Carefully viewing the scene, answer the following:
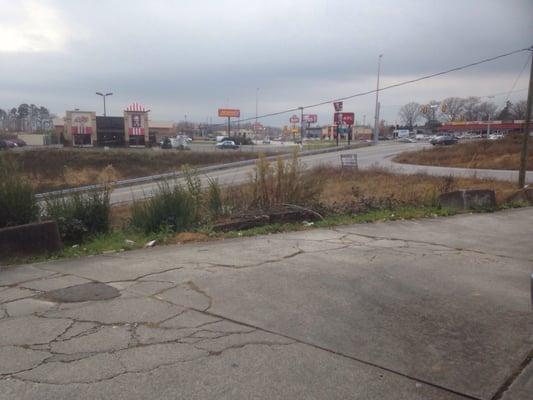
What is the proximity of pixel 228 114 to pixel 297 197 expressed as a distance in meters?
106

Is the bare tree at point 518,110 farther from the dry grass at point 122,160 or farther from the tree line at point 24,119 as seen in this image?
the tree line at point 24,119

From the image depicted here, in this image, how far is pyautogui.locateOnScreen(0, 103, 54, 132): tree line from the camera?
491 feet

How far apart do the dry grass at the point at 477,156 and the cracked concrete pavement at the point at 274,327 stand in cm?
3082

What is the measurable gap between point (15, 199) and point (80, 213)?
1.29 metres

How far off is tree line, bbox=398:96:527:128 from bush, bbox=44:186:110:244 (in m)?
124

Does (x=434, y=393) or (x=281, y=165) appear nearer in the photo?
(x=434, y=393)

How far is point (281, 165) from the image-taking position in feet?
39.1

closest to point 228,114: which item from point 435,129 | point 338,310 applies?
point 435,129

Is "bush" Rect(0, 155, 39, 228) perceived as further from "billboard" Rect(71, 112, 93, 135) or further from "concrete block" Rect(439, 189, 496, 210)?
"billboard" Rect(71, 112, 93, 135)

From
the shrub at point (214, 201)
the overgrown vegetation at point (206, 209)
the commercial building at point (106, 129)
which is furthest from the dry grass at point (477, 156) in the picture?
the commercial building at point (106, 129)

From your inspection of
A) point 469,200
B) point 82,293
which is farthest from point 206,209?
point 469,200

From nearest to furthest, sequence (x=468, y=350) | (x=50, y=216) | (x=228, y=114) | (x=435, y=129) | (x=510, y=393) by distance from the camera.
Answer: (x=510, y=393), (x=468, y=350), (x=50, y=216), (x=228, y=114), (x=435, y=129)

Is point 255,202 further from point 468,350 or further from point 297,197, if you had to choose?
point 468,350

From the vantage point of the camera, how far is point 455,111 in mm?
142750
